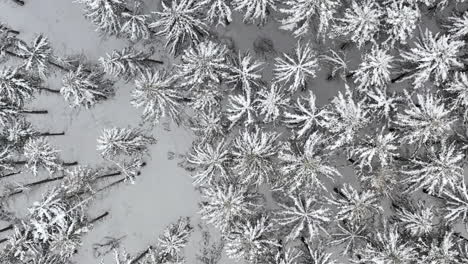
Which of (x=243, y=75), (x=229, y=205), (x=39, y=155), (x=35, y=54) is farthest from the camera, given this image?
(x=39, y=155)

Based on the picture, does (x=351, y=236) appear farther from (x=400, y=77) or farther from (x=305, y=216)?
(x=400, y=77)

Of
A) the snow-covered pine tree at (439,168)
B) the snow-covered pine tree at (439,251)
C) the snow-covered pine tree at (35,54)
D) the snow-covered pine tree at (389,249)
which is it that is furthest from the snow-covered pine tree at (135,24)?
the snow-covered pine tree at (439,251)

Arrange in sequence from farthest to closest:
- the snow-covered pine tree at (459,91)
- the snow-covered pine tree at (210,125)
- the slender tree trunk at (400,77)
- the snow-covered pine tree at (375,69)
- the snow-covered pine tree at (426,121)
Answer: the slender tree trunk at (400,77) → the snow-covered pine tree at (210,125) → the snow-covered pine tree at (375,69) → the snow-covered pine tree at (459,91) → the snow-covered pine tree at (426,121)

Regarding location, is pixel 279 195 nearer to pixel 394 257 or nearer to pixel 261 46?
pixel 394 257

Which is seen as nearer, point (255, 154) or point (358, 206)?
point (255, 154)

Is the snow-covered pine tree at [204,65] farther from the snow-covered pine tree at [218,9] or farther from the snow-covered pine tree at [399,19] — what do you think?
the snow-covered pine tree at [399,19]

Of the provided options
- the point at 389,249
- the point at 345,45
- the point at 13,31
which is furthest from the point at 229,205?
the point at 13,31
